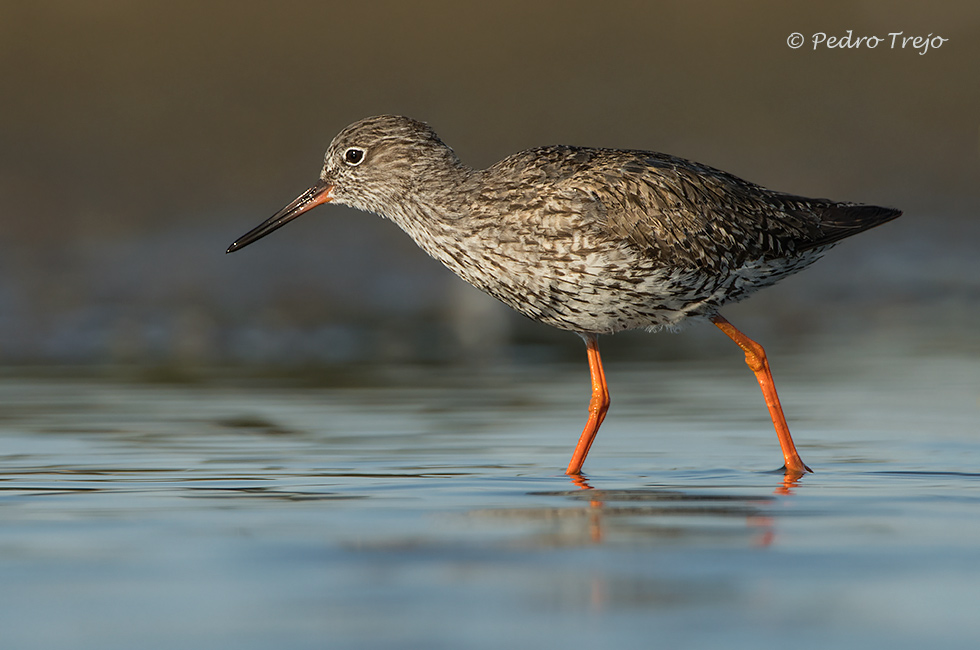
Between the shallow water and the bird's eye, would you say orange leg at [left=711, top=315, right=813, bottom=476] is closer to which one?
the shallow water

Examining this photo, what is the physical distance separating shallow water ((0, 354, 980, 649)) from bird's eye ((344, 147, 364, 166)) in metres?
1.67

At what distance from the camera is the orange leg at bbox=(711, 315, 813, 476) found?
7.96m

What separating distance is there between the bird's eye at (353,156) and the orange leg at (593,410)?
1.84 meters

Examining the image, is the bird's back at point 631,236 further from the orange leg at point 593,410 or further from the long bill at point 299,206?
the long bill at point 299,206

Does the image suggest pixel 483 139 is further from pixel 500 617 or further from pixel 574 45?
pixel 500 617

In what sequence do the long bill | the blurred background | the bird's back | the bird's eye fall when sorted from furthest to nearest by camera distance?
1. the blurred background
2. the long bill
3. the bird's eye
4. the bird's back

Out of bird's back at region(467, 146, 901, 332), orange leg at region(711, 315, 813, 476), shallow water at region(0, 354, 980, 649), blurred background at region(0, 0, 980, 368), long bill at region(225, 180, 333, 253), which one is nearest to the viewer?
shallow water at region(0, 354, 980, 649)

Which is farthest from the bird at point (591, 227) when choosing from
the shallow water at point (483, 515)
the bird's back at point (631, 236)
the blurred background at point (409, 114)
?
the blurred background at point (409, 114)

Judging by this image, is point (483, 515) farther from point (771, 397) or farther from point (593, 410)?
point (771, 397)

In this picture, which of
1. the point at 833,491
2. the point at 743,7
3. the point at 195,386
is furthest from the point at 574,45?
the point at 833,491

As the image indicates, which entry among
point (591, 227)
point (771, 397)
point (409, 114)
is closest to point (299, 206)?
point (591, 227)

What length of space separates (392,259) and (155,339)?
4234mm

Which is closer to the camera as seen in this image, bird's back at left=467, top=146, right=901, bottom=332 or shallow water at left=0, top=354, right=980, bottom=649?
shallow water at left=0, top=354, right=980, bottom=649

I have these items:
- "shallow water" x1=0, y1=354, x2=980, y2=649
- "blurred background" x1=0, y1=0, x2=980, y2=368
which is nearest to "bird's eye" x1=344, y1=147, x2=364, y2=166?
"shallow water" x1=0, y1=354, x2=980, y2=649
